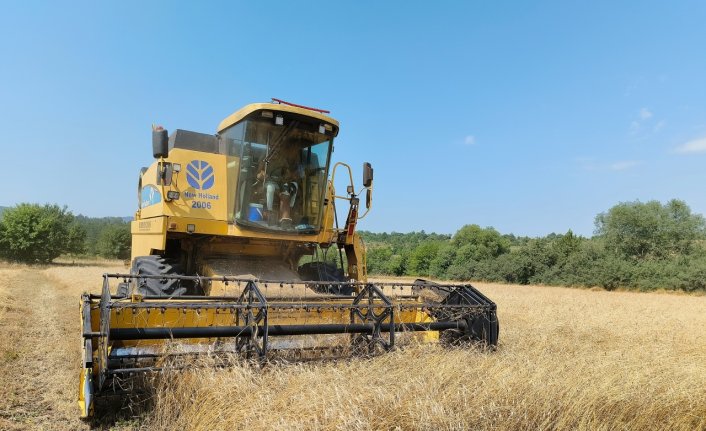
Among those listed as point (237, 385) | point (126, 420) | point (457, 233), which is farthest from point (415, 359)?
point (457, 233)

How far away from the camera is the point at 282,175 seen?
6180mm

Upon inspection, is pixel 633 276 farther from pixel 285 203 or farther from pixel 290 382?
pixel 290 382

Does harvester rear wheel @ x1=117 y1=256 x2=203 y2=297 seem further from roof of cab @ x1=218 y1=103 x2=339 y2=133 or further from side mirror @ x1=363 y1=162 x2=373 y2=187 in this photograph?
side mirror @ x1=363 y1=162 x2=373 y2=187

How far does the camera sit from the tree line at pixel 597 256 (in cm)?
2470

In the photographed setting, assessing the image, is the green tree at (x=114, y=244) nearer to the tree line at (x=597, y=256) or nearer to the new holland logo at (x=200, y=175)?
the tree line at (x=597, y=256)

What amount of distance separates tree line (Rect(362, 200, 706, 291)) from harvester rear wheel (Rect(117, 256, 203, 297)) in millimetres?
19222

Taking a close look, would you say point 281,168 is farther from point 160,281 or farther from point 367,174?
point 160,281

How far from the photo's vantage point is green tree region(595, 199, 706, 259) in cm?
3600

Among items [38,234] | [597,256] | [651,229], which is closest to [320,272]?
[597,256]

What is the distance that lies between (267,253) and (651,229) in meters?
38.6

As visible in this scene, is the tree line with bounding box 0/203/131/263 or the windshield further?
the tree line with bounding box 0/203/131/263

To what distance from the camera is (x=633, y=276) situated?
24641mm

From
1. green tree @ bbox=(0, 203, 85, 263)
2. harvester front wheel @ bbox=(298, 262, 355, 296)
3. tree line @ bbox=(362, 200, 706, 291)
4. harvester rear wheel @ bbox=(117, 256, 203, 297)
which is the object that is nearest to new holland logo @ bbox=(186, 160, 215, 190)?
harvester rear wheel @ bbox=(117, 256, 203, 297)

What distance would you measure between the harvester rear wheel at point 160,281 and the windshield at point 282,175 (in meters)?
0.93
